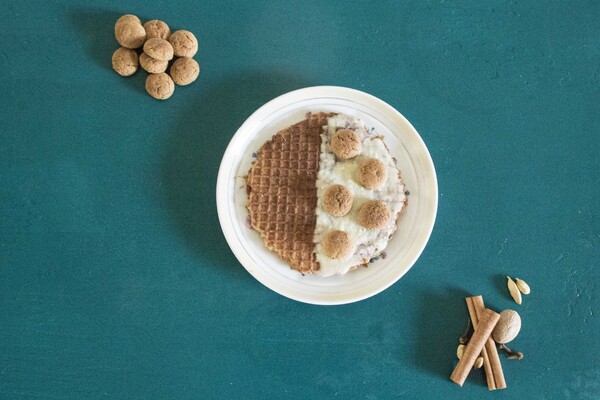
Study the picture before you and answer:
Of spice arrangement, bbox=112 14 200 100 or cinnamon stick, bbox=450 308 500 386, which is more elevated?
spice arrangement, bbox=112 14 200 100

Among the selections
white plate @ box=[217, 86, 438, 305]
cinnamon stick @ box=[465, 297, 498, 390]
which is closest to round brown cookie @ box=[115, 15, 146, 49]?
white plate @ box=[217, 86, 438, 305]

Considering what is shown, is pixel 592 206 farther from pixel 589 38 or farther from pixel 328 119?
pixel 328 119

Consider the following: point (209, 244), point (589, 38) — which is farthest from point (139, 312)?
point (589, 38)

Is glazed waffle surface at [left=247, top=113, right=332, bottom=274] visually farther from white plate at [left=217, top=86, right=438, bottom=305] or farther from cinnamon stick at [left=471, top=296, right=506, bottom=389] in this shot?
cinnamon stick at [left=471, top=296, right=506, bottom=389]

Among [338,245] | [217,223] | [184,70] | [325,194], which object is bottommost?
[217,223]

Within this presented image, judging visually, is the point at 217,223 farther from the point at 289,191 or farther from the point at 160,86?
the point at 160,86

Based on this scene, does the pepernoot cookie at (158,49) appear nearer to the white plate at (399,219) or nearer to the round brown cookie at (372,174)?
the white plate at (399,219)

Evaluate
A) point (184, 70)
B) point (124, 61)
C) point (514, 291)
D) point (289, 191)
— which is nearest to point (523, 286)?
point (514, 291)
